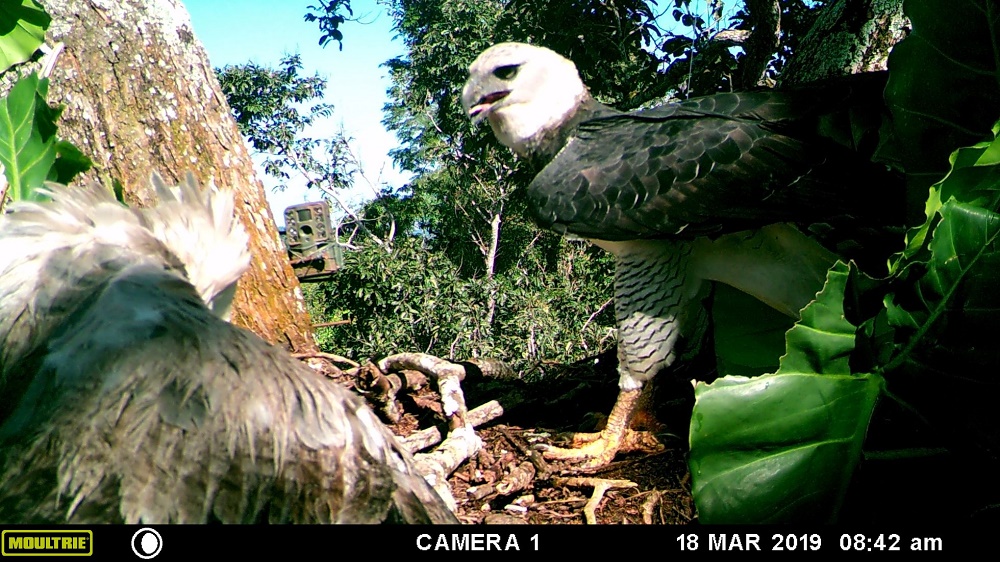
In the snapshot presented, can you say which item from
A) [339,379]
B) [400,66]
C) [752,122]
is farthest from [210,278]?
[400,66]

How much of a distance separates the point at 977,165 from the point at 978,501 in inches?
26.1

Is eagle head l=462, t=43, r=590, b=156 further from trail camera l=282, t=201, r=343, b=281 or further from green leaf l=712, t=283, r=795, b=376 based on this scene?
trail camera l=282, t=201, r=343, b=281

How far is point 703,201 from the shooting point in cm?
247

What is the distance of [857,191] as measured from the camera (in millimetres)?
2354

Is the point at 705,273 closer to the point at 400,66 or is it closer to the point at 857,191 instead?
the point at 857,191

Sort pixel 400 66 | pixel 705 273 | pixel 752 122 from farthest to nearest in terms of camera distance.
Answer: pixel 400 66 → pixel 705 273 → pixel 752 122

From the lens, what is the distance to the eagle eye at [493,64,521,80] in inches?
131

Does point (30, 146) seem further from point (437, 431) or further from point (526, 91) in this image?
point (526, 91)

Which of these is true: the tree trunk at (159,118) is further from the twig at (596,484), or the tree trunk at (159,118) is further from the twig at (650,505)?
the twig at (650,505)

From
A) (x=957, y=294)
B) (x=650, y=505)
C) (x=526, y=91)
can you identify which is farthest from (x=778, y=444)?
(x=526, y=91)

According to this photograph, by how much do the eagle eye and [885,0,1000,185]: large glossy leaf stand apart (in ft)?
6.60

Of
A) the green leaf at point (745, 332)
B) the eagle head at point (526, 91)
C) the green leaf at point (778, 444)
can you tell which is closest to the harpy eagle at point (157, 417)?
the green leaf at point (778, 444)

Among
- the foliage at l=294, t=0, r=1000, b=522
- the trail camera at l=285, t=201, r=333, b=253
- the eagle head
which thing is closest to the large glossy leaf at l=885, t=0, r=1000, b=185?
the foliage at l=294, t=0, r=1000, b=522

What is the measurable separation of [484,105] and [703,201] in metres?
1.38
